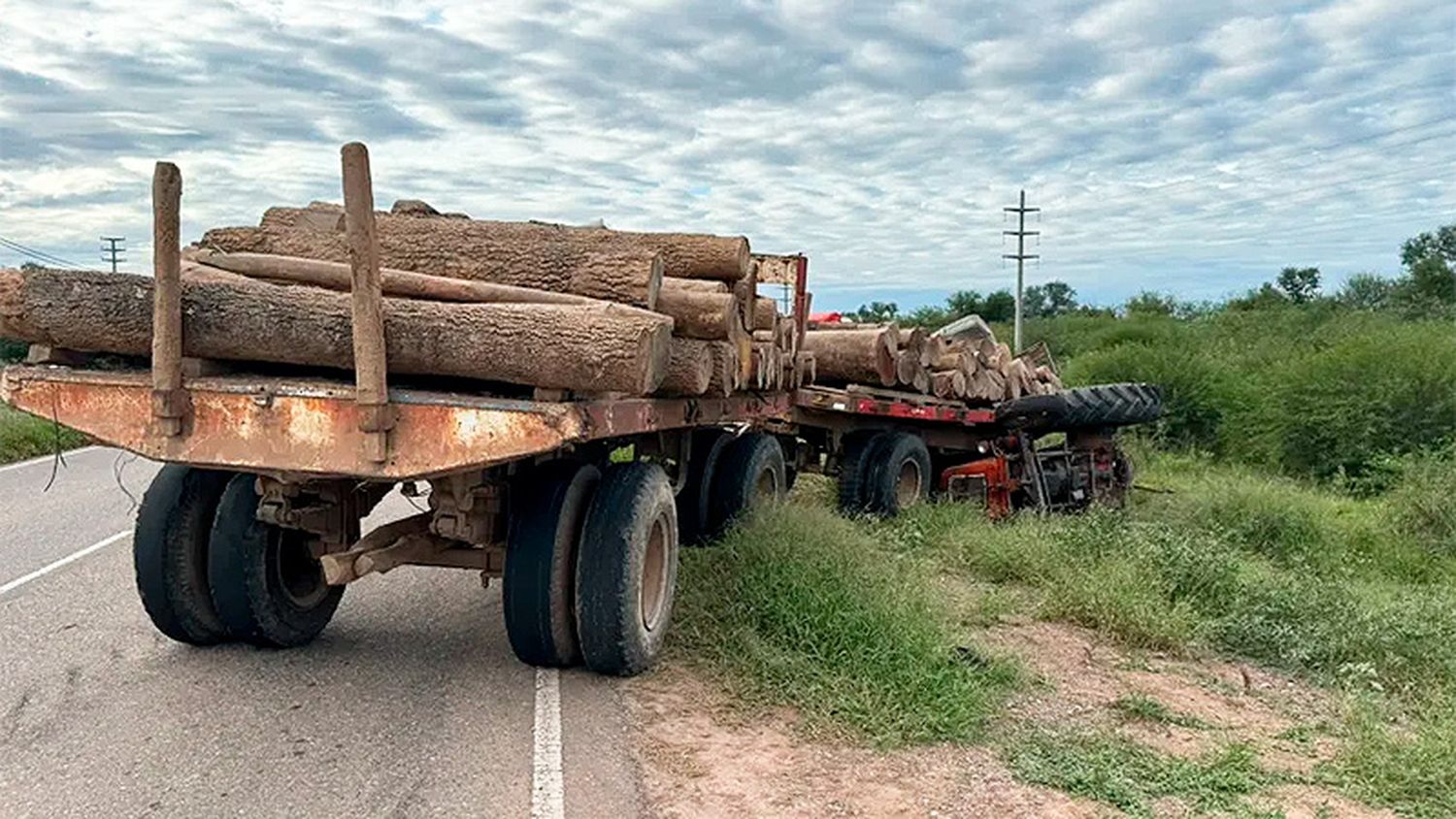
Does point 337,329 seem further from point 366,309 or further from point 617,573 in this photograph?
point 617,573

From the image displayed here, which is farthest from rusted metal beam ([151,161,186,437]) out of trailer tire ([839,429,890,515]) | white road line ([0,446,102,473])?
white road line ([0,446,102,473])

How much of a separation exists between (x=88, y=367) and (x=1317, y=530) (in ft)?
43.0

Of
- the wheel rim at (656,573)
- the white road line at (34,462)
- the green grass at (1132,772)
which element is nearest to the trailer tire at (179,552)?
the wheel rim at (656,573)

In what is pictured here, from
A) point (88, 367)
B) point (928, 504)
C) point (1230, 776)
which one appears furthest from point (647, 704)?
point (928, 504)

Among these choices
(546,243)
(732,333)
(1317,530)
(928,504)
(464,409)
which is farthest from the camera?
(1317,530)

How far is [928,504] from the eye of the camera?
12984 mm

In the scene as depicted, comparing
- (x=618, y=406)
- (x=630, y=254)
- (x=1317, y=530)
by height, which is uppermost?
(x=630, y=254)

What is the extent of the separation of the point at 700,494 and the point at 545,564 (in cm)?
→ 346

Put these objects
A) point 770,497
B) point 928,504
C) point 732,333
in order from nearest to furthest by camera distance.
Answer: point 732,333
point 770,497
point 928,504

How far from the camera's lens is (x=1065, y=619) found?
8.30 meters

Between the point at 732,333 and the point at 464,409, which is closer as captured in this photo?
the point at 464,409

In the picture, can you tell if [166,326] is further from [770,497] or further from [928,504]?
[928,504]

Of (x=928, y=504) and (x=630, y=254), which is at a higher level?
(x=630, y=254)

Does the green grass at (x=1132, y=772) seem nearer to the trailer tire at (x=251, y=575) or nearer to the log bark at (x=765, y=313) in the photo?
the log bark at (x=765, y=313)
